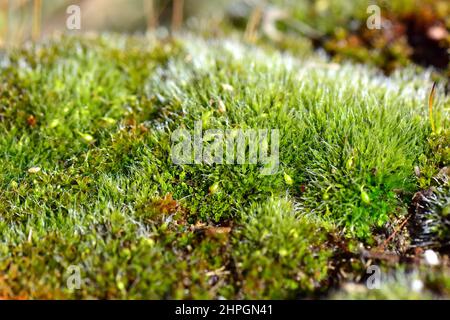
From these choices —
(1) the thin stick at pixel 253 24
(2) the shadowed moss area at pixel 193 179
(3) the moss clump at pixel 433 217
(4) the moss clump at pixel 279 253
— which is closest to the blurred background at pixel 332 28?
(1) the thin stick at pixel 253 24

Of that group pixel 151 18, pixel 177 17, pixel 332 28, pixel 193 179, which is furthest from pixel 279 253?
pixel 177 17

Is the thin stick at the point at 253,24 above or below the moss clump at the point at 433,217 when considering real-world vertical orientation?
above

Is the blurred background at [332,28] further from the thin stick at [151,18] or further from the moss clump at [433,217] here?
the moss clump at [433,217]

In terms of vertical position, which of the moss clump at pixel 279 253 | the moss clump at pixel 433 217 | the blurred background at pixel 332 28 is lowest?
the moss clump at pixel 279 253

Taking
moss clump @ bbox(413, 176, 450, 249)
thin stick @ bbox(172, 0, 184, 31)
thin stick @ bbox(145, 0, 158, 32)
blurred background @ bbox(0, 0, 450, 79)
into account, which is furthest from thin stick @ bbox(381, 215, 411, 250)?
thin stick @ bbox(172, 0, 184, 31)

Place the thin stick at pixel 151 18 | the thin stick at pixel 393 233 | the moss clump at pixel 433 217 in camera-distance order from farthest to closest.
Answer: the thin stick at pixel 151 18
the thin stick at pixel 393 233
the moss clump at pixel 433 217

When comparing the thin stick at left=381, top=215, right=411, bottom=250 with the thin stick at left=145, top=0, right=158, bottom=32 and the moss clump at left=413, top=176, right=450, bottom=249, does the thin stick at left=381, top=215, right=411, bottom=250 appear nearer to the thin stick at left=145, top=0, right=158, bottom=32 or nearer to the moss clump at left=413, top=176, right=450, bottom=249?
the moss clump at left=413, top=176, right=450, bottom=249
